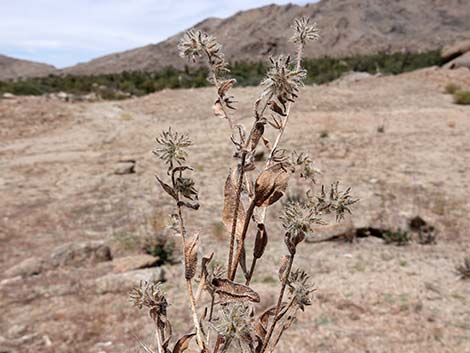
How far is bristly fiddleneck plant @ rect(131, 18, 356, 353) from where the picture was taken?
79 centimetres

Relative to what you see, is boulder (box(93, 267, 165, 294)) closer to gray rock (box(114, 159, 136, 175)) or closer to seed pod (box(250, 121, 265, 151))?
seed pod (box(250, 121, 265, 151))

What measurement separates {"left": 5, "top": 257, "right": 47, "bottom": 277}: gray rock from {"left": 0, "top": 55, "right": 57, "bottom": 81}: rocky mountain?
90584 millimetres

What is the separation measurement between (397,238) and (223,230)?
6.17ft

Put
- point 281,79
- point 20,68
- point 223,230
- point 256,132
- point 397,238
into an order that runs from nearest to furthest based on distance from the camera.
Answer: point 281,79, point 256,132, point 397,238, point 223,230, point 20,68

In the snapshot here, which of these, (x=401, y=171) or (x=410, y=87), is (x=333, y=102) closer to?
(x=410, y=87)

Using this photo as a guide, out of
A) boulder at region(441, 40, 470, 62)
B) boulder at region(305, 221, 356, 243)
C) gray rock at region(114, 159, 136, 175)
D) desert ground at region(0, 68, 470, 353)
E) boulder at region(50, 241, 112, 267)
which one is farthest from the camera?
boulder at region(441, 40, 470, 62)

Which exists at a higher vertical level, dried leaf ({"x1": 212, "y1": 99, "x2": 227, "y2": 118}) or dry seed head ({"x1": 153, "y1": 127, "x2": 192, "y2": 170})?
dried leaf ({"x1": 212, "y1": 99, "x2": 227, "y2": 118})

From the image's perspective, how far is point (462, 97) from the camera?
540 inches

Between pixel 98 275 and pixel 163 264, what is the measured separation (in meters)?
0.63

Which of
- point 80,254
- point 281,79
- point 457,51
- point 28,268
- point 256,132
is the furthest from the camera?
point 457,51

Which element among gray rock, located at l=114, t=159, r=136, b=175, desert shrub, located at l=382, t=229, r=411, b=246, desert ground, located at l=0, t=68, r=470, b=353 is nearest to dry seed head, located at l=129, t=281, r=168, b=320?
desert ground, located at l=0, t=68, r=470, b=353

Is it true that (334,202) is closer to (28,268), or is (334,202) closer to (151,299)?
(151,299)

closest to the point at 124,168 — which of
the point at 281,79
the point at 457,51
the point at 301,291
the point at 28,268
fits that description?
the point at 28,268

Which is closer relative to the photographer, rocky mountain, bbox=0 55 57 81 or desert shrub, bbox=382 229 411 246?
desert shrub, bbox=382 229 411 246
